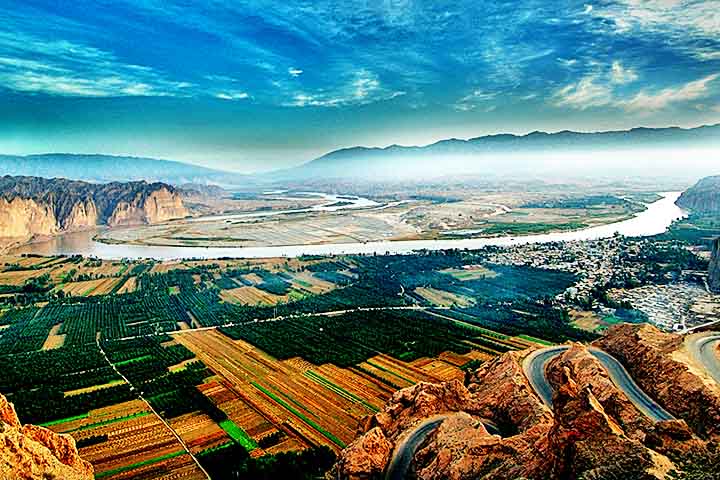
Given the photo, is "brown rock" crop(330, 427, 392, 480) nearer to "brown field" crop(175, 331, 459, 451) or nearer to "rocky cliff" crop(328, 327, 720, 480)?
"rocky cliff" crop(328, 327, 720, 480)

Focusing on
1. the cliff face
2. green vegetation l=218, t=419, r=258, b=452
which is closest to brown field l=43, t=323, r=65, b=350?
green vegetation l=218, t=419, r=258, b=452

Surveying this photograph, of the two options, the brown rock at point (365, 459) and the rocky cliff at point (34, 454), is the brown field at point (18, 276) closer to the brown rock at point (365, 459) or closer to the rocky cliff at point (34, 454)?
the rocky cliff at point (34, 454)

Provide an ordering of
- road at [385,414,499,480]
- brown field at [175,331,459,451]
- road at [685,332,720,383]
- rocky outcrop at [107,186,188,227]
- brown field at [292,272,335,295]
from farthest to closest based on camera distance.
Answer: rocky outcrop at [107,186,188,227] < brown field at [292,272,335,295] < brown field at [175,331,459,451] < road at [685,332,720,383] < road at [385,414,499,480]

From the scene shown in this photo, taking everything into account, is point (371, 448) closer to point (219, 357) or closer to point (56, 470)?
point (56, 470)

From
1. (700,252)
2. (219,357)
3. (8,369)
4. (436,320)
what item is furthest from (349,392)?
(700,252)

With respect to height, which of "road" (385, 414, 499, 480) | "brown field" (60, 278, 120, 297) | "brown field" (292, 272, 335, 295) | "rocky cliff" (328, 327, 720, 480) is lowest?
"brown field" (292, 272, 335, 295)

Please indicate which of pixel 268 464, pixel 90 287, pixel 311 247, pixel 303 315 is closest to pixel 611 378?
pixel 268 464

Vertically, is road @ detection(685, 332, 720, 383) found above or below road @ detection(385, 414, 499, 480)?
above
